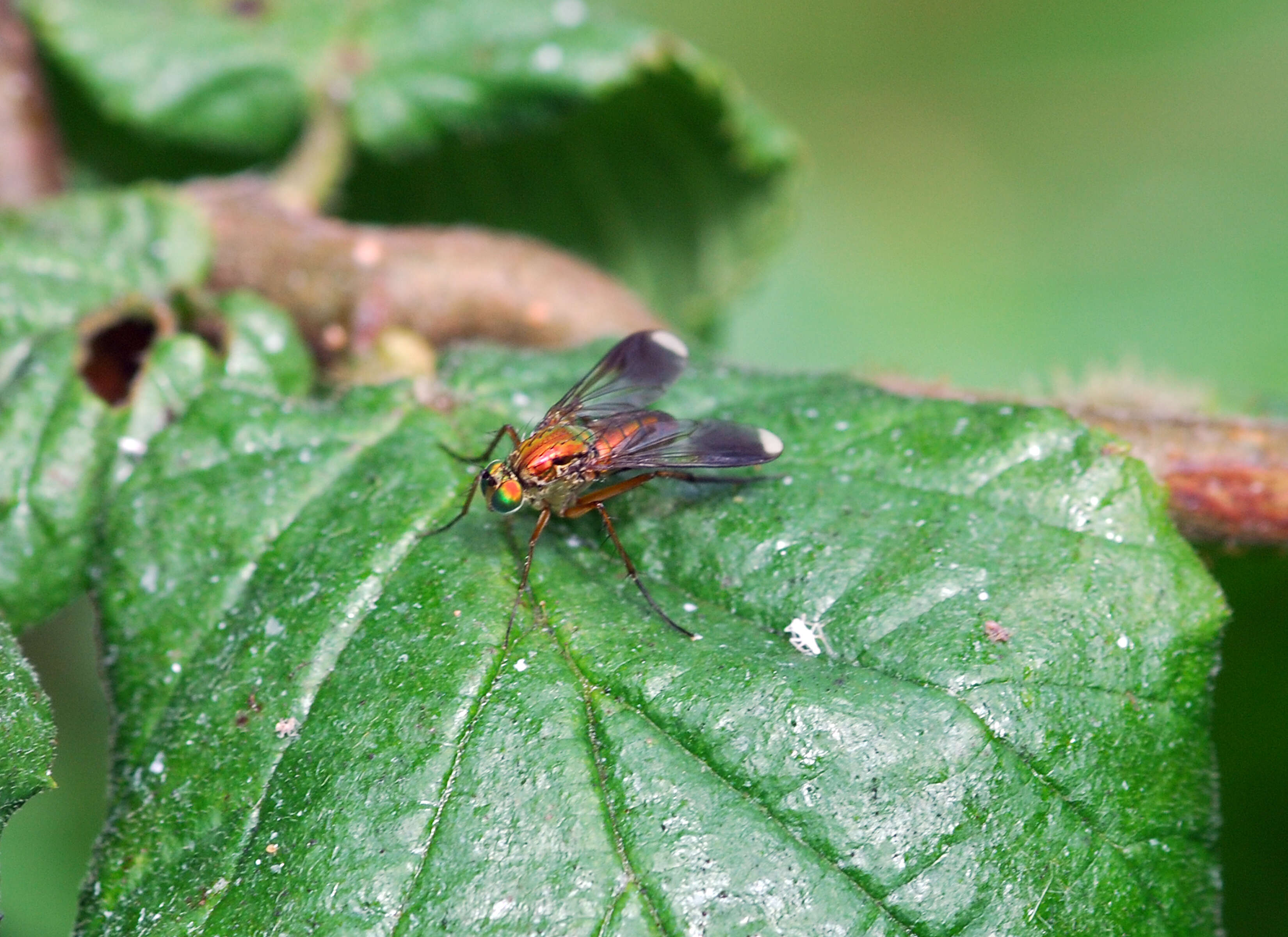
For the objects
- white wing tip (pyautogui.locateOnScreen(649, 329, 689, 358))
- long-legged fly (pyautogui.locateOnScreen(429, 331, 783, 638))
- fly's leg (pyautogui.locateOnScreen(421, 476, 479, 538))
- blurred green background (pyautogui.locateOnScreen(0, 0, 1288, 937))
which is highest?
blurred green background (pyautogui.locateOnScreen(0, 0, 1288, 937))

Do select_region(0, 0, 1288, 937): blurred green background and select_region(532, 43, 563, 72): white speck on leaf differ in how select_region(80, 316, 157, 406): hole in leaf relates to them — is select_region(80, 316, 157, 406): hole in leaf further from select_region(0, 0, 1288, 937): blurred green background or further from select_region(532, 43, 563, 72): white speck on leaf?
select_region(0, 0, 1288, 937): blurred green background

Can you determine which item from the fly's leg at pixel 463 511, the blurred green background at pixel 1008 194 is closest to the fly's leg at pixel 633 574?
the fly's leg at pixel 463 511

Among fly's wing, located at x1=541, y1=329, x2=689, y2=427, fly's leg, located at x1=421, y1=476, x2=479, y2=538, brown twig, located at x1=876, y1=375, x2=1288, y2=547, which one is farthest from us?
fly's wing, located at x1=541, y1=329, x2=689, y2=427

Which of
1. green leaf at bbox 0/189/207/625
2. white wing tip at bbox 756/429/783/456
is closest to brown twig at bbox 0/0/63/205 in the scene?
green leaf at bbox 0/189/207/625

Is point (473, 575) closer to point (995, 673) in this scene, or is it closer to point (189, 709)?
point (189, 709)

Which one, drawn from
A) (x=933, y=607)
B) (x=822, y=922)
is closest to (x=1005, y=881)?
(x=822, y=922)

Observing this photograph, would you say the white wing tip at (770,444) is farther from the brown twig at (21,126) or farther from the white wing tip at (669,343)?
the brown twig at (21,126)
